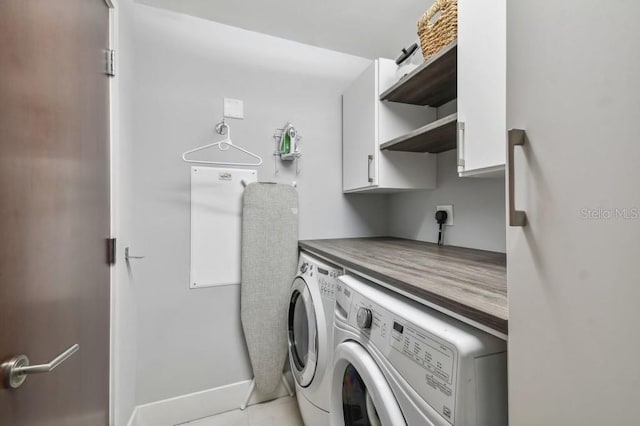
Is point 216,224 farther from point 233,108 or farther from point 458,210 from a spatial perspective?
point 458,210

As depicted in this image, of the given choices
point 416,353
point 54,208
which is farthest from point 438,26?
point 54,208

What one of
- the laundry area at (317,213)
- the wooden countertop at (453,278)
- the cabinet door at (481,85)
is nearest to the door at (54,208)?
the laundry area at (317,213)

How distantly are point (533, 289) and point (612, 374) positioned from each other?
0.13 m

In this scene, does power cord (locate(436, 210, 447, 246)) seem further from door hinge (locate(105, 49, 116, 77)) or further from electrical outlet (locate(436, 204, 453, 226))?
door hinge (locate(105, 49, 116, 77))

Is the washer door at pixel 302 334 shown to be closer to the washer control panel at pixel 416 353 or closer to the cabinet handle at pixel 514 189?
the washer control panel at pixel 416 353

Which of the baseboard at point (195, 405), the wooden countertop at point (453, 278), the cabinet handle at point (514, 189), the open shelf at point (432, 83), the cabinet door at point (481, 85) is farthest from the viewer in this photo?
the baseboard at point (195, 405)

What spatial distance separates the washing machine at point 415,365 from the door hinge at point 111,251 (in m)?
1.02

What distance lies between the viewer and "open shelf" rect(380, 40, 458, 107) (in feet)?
4.12

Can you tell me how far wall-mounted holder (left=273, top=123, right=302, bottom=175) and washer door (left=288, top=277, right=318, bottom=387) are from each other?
85 cm

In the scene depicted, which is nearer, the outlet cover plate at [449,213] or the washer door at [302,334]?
the washer door at [302,334]

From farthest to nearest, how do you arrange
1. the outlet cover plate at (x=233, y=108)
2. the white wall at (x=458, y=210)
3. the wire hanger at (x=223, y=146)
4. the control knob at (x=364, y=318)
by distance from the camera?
the outlet cover plate at (x=233, y=108)
the wire hanger at (x=223, y=146)
the white wall at (x=458, y=210)
the control knob at (x=364, y=318)

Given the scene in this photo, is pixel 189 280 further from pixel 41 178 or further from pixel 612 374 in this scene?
pixel 612 374

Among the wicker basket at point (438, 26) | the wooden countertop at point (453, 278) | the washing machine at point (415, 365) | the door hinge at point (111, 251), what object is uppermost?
the wicker basket at point (438, 26)

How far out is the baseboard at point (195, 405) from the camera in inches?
61.8
